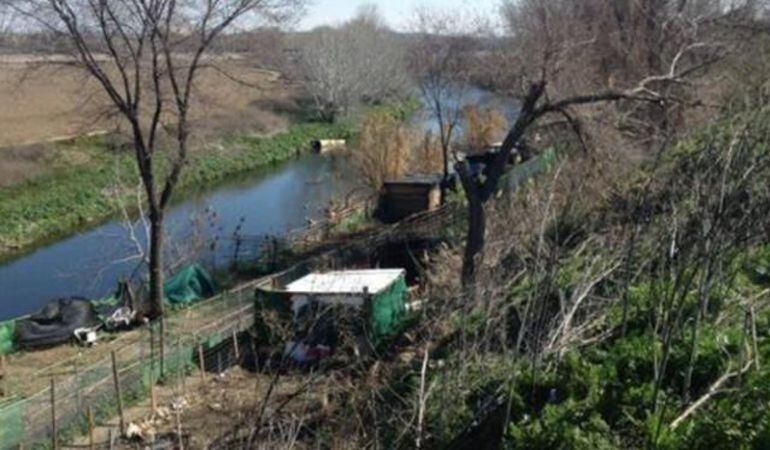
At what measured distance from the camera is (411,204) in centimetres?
3014

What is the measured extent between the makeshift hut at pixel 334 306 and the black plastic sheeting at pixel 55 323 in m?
3.80

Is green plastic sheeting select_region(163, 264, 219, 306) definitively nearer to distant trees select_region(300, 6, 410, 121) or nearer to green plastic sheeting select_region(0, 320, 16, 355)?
green plastic sheeting select_region(0, 320, 16, 355)

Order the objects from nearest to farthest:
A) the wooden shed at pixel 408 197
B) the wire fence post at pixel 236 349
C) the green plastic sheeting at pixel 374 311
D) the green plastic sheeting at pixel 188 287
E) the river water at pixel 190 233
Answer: the green plastic sheeting at pixel 374 311 → the wire fence post at pixel 236 349 → the green plastic sheeting at pixel 188 287 → the river water at pixel 190 233 → the wooden shed at pixel 408 197

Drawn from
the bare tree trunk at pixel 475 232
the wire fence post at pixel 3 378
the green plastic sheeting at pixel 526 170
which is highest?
the bare tree trunk at pixel 475 232

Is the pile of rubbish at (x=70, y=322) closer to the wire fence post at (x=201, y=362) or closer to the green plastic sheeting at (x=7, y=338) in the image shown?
the green plastic sheeting at (x=7, y=338)

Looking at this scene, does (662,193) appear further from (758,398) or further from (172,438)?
(172,438)

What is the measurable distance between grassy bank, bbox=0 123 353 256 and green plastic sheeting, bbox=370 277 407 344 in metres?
10.8

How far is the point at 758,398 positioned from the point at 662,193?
4.23m

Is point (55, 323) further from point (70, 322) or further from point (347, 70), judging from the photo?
point (347, 70)

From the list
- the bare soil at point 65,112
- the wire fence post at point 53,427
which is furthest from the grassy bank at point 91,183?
the wire fence post at point 53,427

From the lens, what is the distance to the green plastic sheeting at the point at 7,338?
17.3m

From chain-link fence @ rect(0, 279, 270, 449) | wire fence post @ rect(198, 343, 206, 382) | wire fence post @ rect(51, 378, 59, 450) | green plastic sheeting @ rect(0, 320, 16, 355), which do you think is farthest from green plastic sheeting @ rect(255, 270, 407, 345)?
green plastic sheeting @ rect(0, 320, 16, 355)

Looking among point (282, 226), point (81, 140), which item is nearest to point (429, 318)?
point (282, 226)

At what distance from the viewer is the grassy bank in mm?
32166
